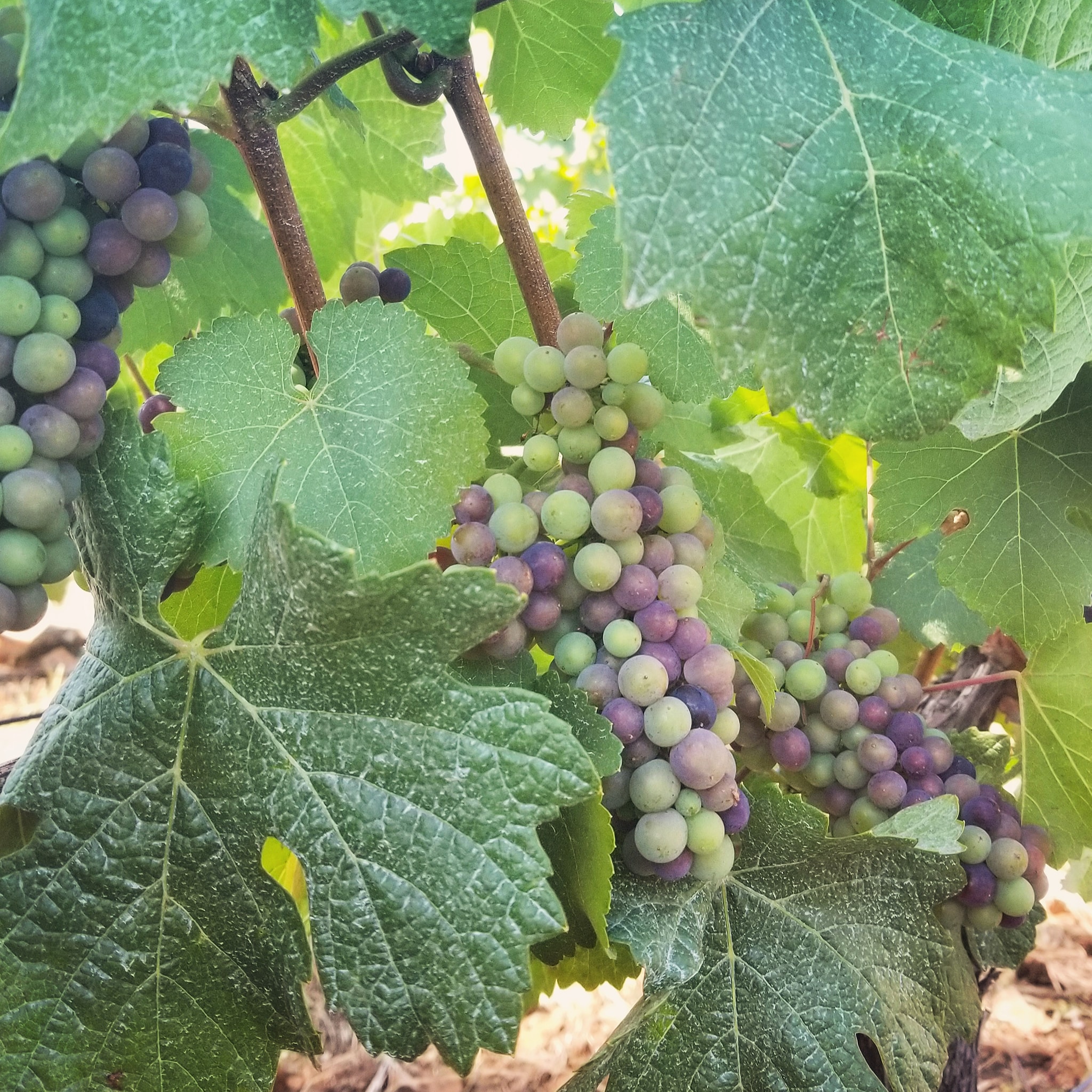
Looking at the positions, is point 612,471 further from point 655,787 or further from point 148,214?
point 148,214

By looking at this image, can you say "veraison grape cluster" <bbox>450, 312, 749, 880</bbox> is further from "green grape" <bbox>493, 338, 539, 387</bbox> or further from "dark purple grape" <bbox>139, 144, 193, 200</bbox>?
"dark purple grape" <bbox>139, 144, 193, 200</bbox>

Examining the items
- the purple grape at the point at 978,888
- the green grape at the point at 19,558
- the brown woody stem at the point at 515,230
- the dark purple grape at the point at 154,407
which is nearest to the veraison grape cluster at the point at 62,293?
the green grape at the point at 19,558

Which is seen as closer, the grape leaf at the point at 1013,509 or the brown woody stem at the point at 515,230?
the brown woody stem at the point at 515,230

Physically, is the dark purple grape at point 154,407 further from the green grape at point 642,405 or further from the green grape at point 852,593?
the green grape at point 852,593

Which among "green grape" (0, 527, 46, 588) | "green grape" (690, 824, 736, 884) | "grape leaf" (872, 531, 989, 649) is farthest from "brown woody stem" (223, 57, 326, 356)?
"grape leaf" (872, 531, 989, 649)

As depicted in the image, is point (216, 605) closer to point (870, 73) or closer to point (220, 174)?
point (220, 174)

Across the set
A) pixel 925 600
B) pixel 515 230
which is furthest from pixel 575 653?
pixel 925 600
